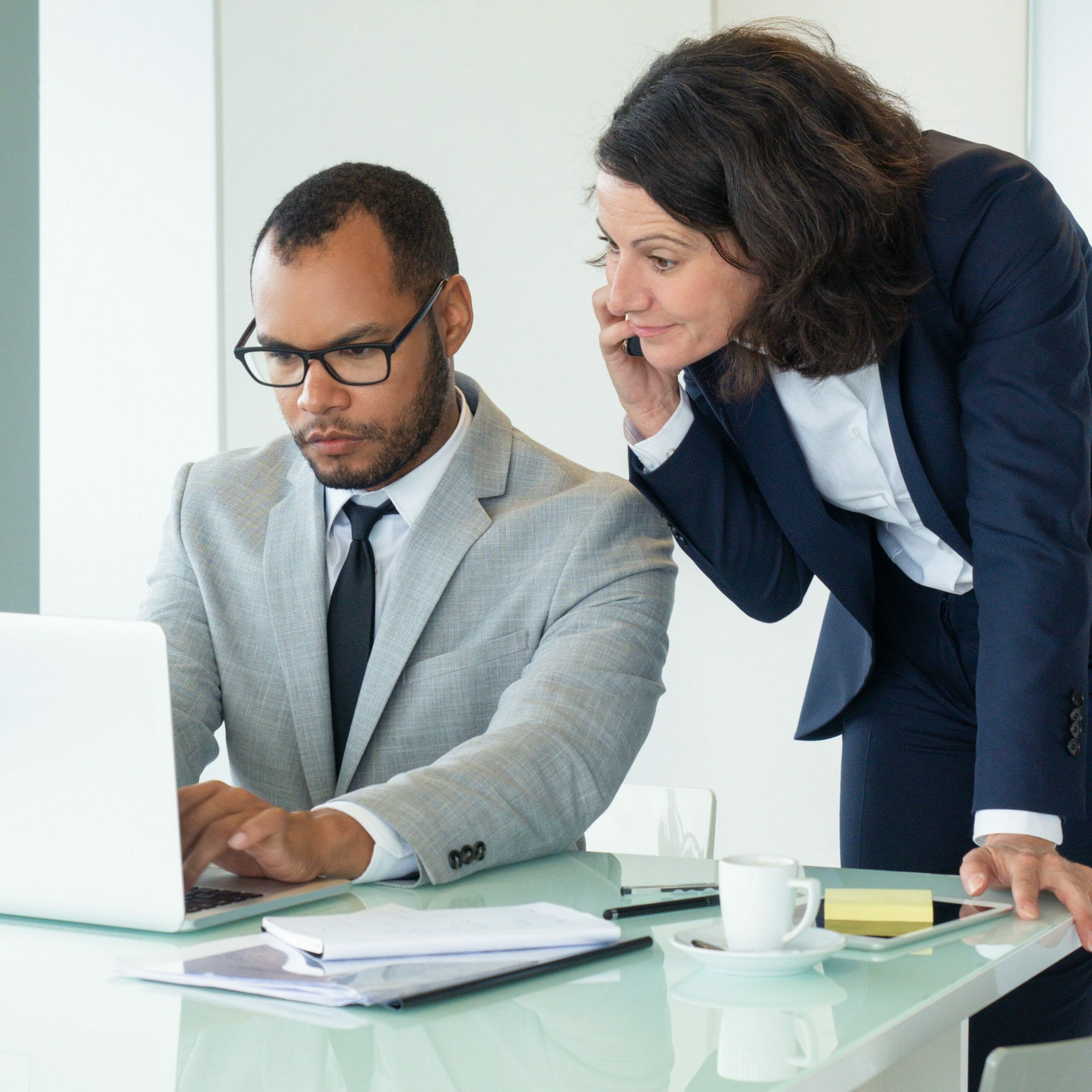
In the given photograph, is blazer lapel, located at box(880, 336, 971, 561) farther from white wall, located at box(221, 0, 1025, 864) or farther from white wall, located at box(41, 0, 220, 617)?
white wall, located at box(41, 0, 220, 617)

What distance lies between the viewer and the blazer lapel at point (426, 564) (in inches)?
63.1

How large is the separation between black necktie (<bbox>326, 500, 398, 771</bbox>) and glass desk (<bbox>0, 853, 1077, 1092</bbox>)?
577 millimetres

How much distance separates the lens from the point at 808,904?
95 cm

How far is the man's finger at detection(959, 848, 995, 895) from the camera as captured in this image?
3.93 feet

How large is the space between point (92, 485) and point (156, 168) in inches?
32.2

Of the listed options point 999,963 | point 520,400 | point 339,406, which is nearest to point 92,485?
point 520,400

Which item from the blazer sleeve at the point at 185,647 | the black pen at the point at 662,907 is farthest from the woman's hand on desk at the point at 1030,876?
the blazer sleeve at the point at 185,647

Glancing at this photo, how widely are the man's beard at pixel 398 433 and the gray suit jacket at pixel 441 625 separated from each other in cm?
5

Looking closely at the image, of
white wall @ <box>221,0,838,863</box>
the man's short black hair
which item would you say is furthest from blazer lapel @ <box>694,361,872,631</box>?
white wall @ <box>221,0,838,863</box>

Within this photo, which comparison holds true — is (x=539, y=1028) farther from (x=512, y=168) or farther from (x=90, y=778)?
(x=512, y=168)

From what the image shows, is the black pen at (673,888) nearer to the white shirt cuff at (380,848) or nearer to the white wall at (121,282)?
the white shirt cuff at (380,848)

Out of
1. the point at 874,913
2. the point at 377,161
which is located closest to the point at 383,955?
the point at 874,913

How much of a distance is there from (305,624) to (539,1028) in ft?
2.91

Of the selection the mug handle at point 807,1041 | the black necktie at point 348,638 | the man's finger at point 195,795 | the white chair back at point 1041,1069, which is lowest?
the white chair back at point 1041,1069
